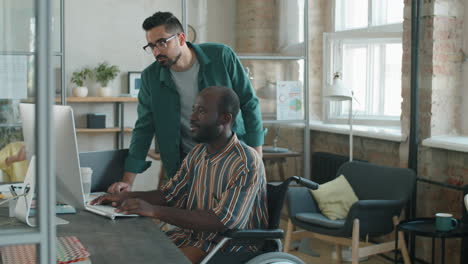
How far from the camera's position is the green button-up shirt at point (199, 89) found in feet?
10.5

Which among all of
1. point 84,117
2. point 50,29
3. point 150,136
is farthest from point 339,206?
point 84,117

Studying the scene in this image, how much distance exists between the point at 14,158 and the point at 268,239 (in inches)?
52.1

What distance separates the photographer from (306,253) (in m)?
5.13

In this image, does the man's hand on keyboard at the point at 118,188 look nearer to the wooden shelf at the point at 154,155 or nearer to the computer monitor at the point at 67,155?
the computer monitor at the point at 67,155

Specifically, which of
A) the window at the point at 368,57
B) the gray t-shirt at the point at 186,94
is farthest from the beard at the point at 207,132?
the window at the point at 368,57

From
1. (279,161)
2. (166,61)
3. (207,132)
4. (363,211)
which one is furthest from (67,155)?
(279,161)

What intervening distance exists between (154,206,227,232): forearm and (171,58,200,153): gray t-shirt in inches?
36.6

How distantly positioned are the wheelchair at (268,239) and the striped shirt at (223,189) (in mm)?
36

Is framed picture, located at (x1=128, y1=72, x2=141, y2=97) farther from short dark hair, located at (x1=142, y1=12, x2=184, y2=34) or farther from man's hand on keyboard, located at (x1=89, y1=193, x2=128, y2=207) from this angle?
man's hand on keyboard, located at (x1=89, y1=193, x2=128, y2=207)

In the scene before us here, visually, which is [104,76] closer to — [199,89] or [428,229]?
[199,89]

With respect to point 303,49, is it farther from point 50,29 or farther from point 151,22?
point 50,29

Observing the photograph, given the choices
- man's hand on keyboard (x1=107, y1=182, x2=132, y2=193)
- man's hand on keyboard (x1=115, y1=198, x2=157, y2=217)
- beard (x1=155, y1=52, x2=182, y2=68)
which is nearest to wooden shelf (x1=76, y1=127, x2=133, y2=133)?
beard (x1=155, y1=52, x2=182, y2=68)

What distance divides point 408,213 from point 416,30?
52.3 inches

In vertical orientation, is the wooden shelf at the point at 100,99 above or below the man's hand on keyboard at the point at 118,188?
above
